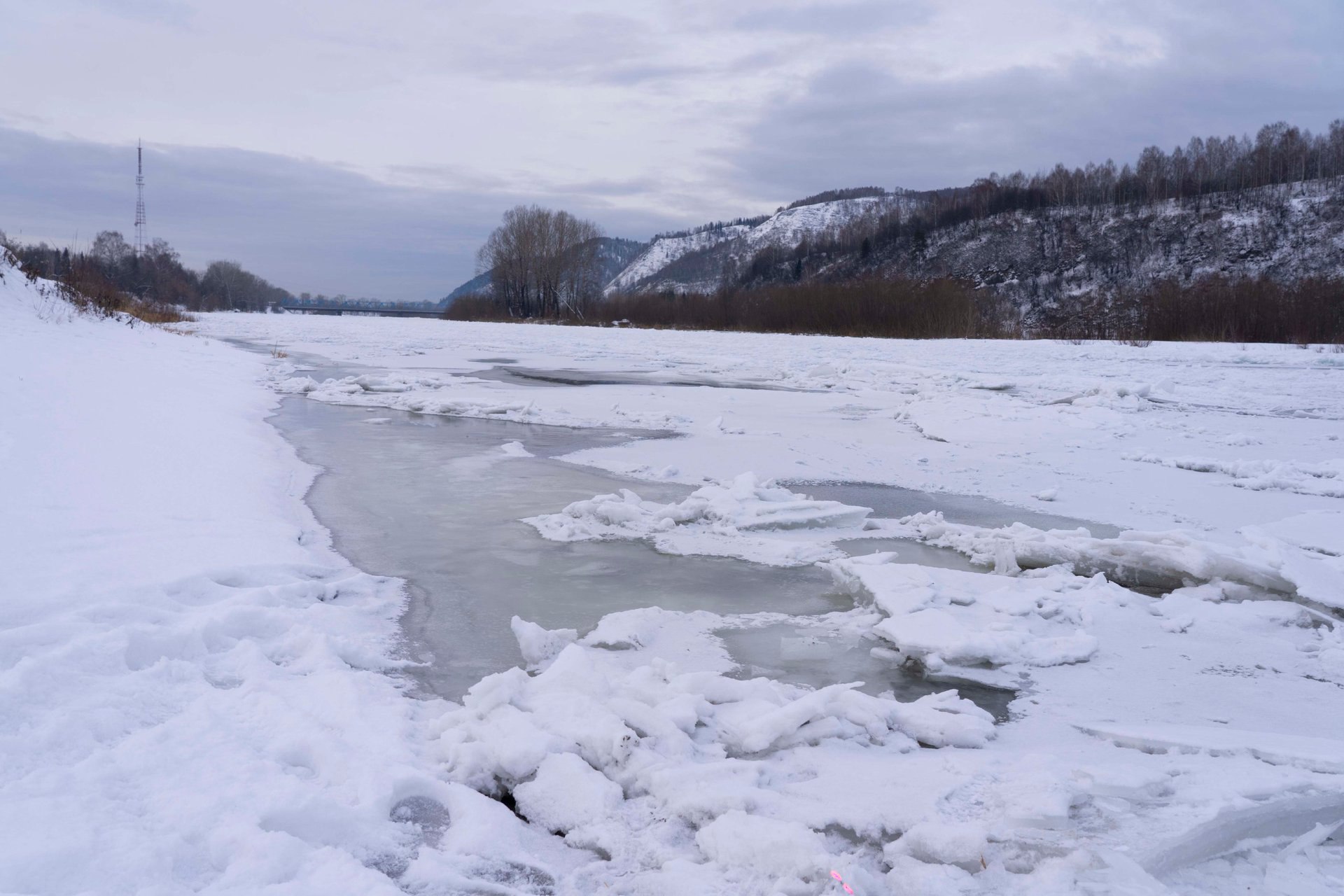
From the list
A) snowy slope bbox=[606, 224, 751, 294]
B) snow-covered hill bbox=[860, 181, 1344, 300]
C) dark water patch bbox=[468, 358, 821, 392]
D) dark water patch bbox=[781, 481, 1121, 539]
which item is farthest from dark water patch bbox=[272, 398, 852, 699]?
snowy slope bbox=[606, 224, 751, 294]

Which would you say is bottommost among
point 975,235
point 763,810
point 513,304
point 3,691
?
point 763,810

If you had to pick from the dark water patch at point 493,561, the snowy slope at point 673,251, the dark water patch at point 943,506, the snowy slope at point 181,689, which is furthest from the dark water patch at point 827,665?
the snowy slope at point 673,251

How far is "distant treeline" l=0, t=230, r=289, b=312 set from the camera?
61.6 feet

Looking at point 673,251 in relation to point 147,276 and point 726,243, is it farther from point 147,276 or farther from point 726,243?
point 147,276

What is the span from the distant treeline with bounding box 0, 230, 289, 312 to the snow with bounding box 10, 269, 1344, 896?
1455 centimetres

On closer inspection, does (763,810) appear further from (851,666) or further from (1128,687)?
(1128,687)

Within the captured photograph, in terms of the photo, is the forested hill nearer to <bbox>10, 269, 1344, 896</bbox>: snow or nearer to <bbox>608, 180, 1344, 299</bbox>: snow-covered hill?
<bbox>608, 180, 1344, 299</bbox>: snow-covered hill

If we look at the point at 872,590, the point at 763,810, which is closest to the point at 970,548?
the point at 872,590

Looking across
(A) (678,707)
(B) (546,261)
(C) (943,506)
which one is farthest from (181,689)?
(B) (546,261)

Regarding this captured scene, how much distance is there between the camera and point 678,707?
2.93m

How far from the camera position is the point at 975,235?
274ft

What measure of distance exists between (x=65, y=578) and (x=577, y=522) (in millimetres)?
2782

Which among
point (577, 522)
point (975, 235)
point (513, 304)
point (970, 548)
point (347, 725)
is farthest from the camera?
point (975, 235)

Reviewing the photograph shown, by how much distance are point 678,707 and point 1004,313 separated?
3367cm
